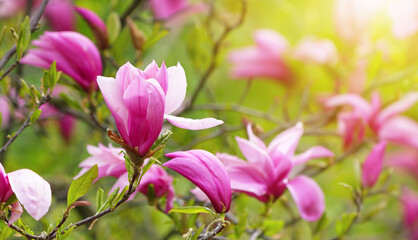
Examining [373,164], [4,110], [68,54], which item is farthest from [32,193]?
[4,110]

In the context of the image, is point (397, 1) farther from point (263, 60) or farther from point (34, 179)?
point (34, 179)

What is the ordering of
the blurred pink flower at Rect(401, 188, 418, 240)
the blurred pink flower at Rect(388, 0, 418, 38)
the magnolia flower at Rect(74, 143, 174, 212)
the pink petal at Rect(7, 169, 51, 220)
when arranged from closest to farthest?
1. the pink petal at Rect(7, 169, 51, 220)
2. the magnolia flower at Rect(74, 143, 174, 212)
3. the blurred pink flower at Rect(388, 0, 418, 38)
4. the blurred pink flower at Rect(401, 188, 418, 240)

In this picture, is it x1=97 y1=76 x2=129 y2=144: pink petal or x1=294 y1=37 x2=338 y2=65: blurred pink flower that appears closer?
x1=97 y1=76 x2=129 y2=144: pink petal

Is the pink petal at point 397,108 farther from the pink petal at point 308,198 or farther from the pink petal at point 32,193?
the pink petal at point 32,193

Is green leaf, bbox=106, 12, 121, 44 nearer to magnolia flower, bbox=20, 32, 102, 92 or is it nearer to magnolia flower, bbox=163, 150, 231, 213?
magnolia flower, bbox=20, 32, 102, 92

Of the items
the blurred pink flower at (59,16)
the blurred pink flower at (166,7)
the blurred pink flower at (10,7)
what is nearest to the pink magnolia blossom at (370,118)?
the blurred pink flower at (166,7)

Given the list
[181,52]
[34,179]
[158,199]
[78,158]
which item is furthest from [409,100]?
[181,52]

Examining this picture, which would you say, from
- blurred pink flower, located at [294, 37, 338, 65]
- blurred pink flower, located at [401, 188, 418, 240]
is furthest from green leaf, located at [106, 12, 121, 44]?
blurred pink flower, located at [401, 188, 418, 240]
